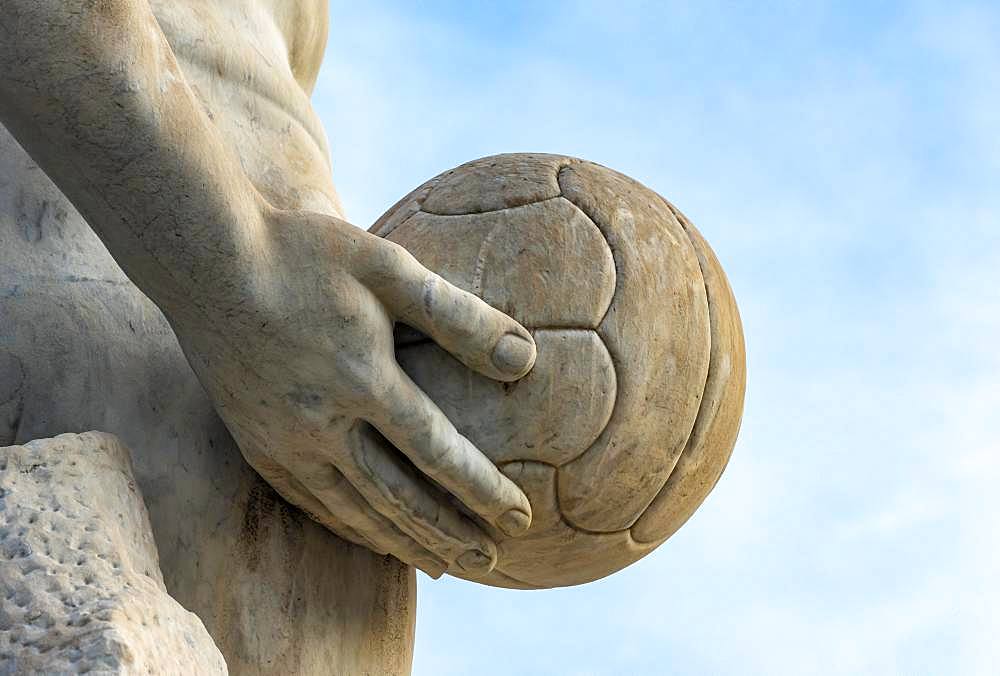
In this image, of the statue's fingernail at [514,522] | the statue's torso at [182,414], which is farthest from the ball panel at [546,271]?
the statue's torso at [182,414]

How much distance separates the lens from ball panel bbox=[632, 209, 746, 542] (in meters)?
3.87

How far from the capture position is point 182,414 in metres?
3.79

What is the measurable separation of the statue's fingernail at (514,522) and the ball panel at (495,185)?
66cm

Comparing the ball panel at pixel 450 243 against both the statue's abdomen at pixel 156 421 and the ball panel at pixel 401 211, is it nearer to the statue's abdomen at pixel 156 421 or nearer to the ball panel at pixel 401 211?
the ball panel at pixel 401 211

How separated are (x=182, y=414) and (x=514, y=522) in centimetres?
75

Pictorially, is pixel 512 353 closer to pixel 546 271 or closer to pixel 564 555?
pixel 546 271

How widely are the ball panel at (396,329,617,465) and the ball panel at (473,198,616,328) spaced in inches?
2.8

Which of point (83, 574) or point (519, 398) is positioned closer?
point (83, 574)

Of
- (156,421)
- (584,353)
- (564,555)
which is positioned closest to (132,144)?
(156,421)

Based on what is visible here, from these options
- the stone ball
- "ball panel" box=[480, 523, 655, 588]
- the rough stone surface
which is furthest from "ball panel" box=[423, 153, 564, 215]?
the rough stone surface

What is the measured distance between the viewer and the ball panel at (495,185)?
3.85 meters

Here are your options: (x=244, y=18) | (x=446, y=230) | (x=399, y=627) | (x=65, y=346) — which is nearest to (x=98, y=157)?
(x=65, y=346)

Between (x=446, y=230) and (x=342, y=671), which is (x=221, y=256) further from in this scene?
(x=342, y=671)

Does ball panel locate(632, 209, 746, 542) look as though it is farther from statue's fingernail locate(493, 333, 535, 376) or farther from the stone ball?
statue's fingernail locate(493, 333, 535, 376)
